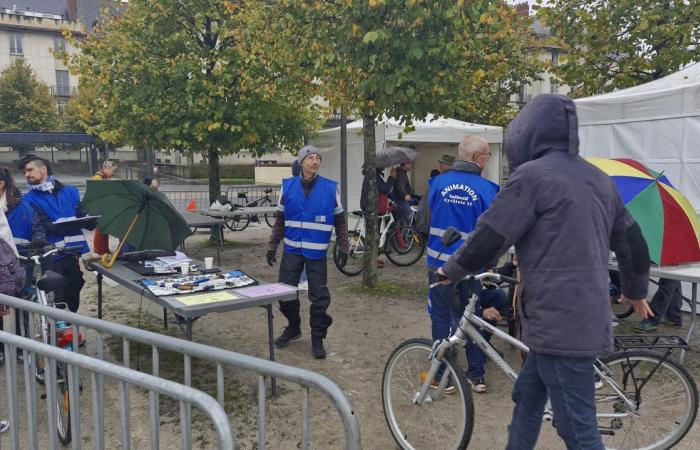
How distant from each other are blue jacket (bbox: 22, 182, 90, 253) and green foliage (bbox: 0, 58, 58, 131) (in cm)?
3813

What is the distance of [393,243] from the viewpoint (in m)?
9.73

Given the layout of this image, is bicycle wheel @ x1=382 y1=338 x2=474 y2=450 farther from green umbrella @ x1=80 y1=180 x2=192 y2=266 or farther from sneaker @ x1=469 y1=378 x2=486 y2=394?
green umbrella @ x1=80 y1=180 x2=192 y2=266

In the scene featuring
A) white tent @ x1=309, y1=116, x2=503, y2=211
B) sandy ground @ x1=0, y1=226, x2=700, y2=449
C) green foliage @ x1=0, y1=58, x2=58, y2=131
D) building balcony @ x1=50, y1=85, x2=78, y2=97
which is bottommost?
sandy ground @ x1=0, y1=226, x2=700, y2=449

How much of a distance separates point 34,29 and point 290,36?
48.8 metres

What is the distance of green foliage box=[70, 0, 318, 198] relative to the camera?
28.6 feet

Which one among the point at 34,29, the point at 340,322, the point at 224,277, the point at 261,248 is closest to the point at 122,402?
the point at 224,277

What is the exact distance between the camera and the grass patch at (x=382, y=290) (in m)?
7.38

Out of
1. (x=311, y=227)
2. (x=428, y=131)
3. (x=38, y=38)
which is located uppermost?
(x=38, y=38)

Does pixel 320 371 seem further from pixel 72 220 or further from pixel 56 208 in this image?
pixel 56 208

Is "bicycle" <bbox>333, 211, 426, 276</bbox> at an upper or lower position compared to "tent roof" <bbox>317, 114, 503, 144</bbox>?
lower

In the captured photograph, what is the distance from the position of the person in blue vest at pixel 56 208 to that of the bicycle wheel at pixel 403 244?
17.9 feet

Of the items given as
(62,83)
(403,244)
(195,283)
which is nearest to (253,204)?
(403,244)

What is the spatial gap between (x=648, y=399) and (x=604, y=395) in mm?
316

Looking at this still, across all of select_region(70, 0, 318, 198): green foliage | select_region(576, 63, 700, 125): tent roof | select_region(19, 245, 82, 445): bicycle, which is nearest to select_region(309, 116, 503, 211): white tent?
select_region(70, 0, 318, 198): green foliage
